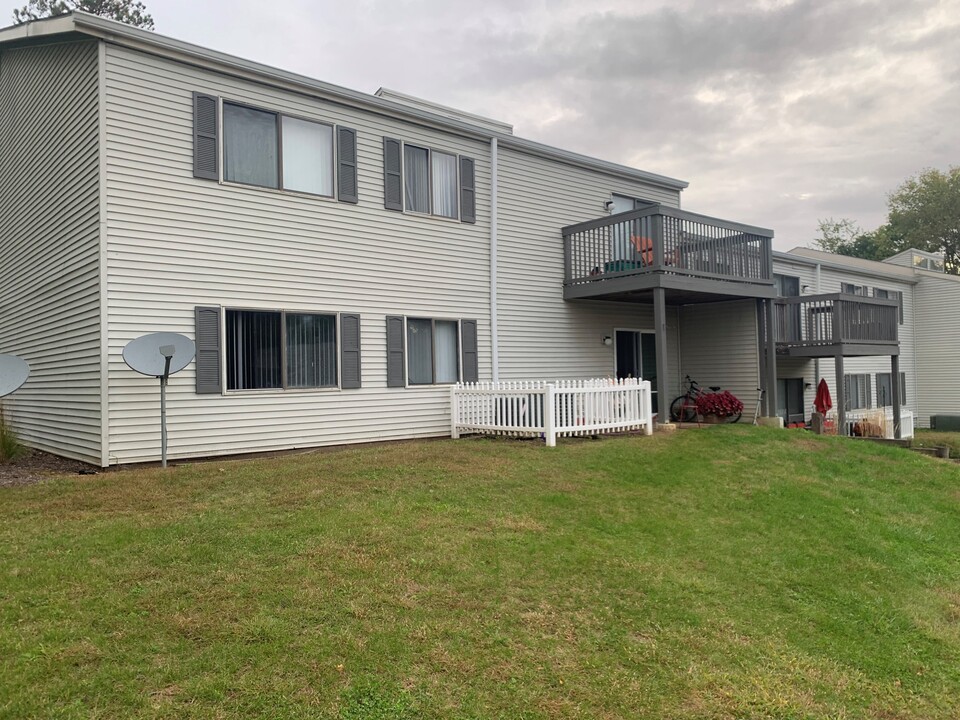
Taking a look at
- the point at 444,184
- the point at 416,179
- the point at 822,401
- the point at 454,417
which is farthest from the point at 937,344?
the point at 416,179

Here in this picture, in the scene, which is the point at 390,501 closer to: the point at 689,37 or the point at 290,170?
the point at 290,170

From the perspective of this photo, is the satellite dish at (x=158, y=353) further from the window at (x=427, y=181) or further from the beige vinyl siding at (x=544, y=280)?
the beige vinyl siding at (x=544, y=280)

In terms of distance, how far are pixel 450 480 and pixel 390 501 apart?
3.70 feet

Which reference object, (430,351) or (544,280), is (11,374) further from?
(544,280)

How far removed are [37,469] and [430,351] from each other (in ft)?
19.8

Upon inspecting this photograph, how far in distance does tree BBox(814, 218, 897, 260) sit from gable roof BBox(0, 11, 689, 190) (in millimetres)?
48972

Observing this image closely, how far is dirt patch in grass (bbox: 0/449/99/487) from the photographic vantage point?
814cm

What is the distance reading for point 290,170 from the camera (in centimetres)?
1034

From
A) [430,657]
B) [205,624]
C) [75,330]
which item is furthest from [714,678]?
[75,330]

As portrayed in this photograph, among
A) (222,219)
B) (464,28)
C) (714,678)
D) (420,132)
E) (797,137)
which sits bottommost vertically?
(714,678)

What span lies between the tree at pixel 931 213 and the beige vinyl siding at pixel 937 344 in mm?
21030

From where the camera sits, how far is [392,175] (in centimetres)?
1148

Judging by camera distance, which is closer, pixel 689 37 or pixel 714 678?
pixel 714 678

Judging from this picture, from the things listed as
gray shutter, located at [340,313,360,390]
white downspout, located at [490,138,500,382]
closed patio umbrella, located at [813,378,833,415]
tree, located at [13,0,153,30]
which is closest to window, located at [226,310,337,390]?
gray shutter, located at [340,313,360,390]
